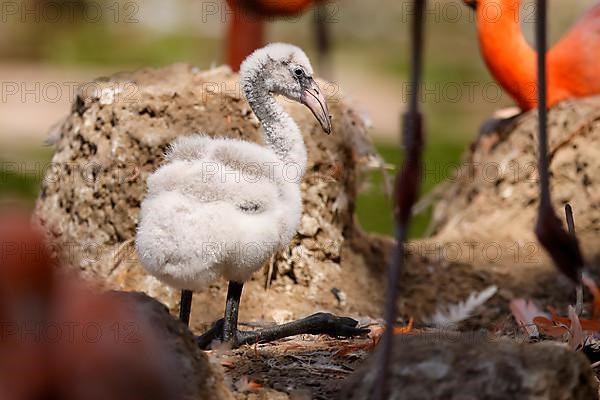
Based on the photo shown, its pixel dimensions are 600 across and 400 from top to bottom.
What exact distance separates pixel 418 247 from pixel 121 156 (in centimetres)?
127

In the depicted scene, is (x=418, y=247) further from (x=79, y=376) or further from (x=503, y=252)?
(x=79, y=376)

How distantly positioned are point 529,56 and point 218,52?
572cm

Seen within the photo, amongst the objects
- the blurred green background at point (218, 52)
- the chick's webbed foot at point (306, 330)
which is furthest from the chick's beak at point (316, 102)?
the blurred green background at point (218, 52)

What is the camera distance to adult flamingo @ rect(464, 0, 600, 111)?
4.39 m

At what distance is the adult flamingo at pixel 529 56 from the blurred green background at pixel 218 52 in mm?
2943

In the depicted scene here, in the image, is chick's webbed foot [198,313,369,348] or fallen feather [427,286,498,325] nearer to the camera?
chick's webbed foot [198,313,369,348]

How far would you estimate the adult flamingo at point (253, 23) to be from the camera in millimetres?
4402

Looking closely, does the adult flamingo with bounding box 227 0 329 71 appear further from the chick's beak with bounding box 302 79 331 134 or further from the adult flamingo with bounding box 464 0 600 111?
the chick's beak with bounding box 302 79 331 134

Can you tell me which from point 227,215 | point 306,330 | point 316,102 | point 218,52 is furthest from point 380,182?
point 218,52

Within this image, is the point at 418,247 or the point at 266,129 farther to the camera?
the point at 418,247

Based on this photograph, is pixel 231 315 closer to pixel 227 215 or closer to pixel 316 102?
pixel 227 215

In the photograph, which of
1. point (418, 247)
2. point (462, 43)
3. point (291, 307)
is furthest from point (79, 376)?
point (462, 43)

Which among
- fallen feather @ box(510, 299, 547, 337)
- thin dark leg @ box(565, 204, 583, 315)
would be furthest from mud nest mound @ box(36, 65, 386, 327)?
thin dark leg @ box(565, 204, 583, 315)

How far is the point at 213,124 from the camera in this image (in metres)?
3.55
